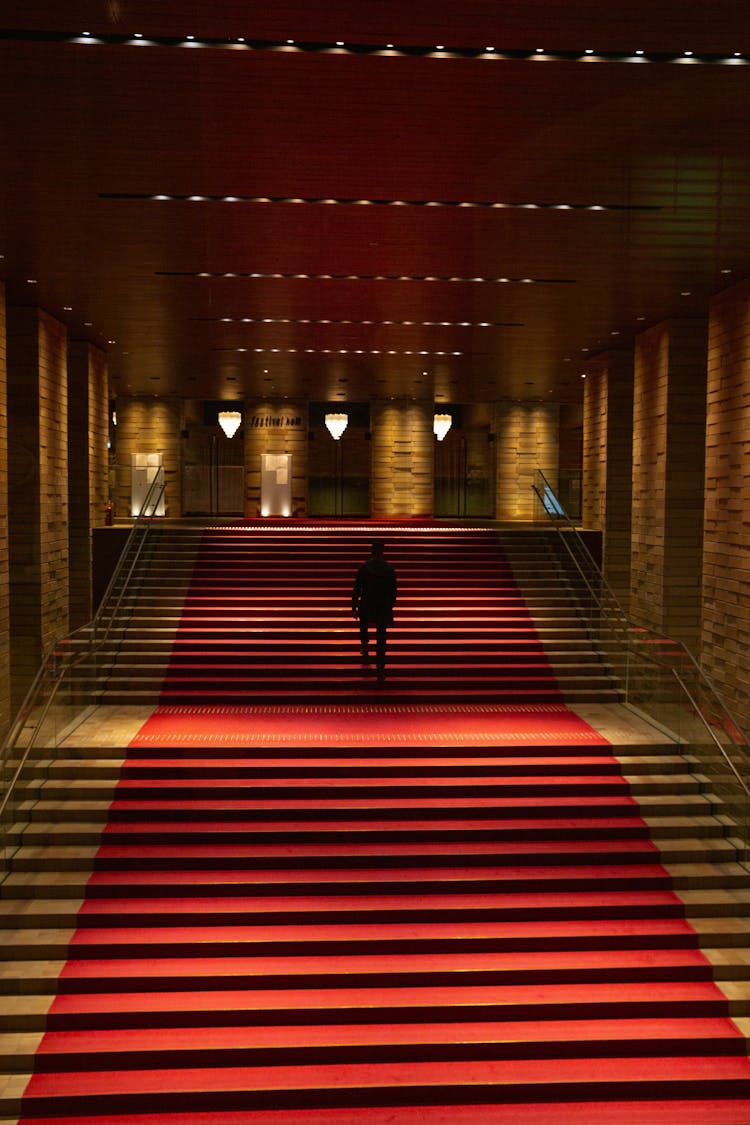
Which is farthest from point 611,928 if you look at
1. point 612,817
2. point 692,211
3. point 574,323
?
point 574,323

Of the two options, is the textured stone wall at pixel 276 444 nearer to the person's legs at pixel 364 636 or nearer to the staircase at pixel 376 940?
the person's legs at pixel 364 636

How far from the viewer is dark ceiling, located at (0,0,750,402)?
17.5ft

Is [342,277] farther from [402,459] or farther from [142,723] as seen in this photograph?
[402,459]

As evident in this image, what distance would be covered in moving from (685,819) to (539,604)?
527 centimetres

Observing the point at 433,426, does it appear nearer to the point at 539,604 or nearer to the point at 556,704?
the point at 539,604

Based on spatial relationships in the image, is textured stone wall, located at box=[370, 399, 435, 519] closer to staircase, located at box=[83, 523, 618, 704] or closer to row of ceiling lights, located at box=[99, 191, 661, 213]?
staircase, located at box=[83, 523, 618, 704]

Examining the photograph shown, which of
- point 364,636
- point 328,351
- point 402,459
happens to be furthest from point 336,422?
point 364,636

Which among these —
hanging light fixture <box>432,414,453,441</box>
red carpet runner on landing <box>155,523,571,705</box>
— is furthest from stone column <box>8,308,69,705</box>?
hanging light fixture <box>432,414,453,441</box>

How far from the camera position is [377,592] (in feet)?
33.6

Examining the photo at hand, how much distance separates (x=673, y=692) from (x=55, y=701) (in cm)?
585

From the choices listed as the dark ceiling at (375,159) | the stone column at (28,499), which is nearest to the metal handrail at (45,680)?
the stone column at (28,499)

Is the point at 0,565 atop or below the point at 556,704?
atop

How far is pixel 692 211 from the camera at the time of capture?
812cm

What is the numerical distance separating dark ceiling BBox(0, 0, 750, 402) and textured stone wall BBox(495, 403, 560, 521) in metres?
10.7
